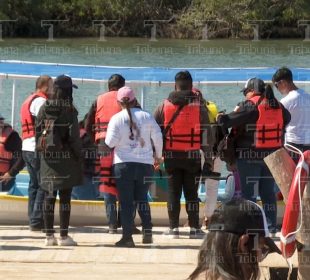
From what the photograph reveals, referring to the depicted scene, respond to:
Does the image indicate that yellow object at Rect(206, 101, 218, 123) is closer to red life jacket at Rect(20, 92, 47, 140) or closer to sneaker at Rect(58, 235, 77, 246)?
red life jacket at Rect(20, 92, 47, 140)

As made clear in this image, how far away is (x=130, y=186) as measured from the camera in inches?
358

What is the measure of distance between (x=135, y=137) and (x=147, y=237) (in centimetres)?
98

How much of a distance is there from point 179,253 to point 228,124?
122cm

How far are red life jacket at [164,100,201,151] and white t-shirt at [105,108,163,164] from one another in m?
0.43

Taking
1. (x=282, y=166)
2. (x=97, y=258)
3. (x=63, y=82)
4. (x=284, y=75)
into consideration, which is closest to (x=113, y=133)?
(x=63, y=82)

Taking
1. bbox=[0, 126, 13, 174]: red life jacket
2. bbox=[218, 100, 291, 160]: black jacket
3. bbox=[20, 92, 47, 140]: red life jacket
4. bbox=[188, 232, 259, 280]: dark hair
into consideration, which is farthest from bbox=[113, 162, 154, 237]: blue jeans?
bbox=[188, 232, 259, 280]: dark hair

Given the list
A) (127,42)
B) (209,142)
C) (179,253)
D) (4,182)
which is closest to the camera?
(179,253)

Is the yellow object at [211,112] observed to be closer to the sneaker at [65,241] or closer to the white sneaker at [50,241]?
the sneaker at [65,241]

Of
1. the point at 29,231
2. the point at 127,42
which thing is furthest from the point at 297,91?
the point at 127,42

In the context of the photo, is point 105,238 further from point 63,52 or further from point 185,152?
point 63,52

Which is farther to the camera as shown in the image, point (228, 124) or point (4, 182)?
point (4, 182)

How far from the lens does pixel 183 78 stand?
9.33 metres

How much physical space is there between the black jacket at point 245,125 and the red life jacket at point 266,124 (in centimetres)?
4

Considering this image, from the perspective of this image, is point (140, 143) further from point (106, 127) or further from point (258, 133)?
point (258, 133)
